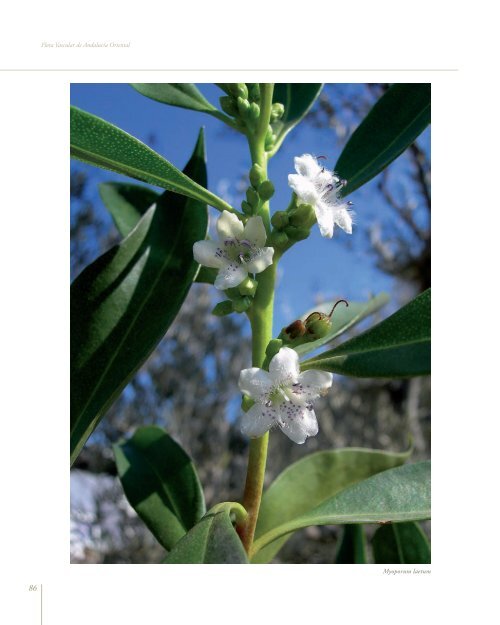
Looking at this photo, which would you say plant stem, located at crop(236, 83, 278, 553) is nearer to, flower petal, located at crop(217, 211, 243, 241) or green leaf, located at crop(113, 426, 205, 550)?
flower petal, located at crop(217, 211, 243, 241)

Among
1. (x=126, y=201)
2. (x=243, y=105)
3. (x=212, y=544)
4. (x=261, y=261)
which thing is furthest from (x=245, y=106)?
(x=212, y=544)

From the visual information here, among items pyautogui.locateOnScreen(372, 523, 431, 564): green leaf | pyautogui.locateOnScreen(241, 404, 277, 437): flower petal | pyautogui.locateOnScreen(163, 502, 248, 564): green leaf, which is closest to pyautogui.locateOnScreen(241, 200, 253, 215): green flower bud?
pyautogui.locateOnScreen(241, 404, 277, 437): flower petal

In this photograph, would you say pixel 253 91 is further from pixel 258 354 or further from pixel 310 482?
pixel 310 482

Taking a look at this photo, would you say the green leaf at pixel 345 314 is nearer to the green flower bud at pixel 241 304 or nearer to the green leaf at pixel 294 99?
the green flower bud at pixel 241 304

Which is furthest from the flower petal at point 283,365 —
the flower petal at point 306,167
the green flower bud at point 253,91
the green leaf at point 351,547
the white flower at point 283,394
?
the green leaf at point 351,547
